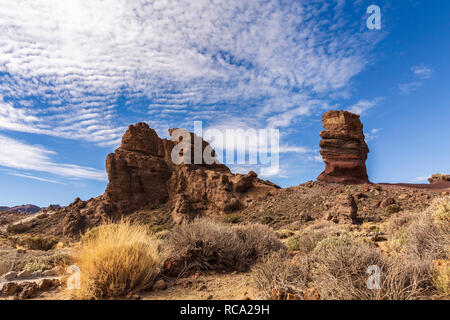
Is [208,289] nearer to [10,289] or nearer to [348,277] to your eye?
[348,277]

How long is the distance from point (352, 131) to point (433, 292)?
3479cm

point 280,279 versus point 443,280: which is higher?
point 443,280

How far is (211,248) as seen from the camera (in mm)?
6277

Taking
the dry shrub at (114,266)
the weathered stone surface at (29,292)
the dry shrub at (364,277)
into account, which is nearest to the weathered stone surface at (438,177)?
the dry shrub at (364,277)

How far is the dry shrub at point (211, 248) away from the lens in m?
5.98

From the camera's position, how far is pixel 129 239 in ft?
15.6

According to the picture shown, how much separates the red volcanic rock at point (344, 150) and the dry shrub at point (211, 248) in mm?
29018

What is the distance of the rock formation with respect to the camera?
30922 millimetres

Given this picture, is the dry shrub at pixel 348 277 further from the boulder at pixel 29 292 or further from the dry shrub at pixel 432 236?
the boulder at pixel 29 292

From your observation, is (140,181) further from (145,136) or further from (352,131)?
(352,131)

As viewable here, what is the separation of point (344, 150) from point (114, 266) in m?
34.8

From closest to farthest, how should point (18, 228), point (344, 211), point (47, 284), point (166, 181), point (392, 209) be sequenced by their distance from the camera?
point (47, 284) < point (344, 211) < point (392, 209) < point (18, 228) < point (166, 181)

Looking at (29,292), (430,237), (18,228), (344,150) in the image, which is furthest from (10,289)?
(18,228)
